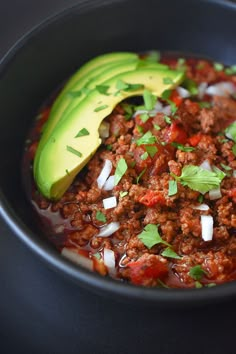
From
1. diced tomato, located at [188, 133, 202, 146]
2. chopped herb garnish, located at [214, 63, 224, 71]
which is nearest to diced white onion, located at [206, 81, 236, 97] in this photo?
chopped herb garnish, located at [214, 63, 224, 71]

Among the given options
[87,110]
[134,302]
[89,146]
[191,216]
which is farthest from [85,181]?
[134,302]

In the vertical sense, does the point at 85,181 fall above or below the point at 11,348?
above

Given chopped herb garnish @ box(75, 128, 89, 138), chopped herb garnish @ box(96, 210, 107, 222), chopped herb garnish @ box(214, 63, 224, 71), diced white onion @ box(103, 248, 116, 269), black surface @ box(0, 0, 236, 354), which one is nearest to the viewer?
black surface @ box(0, 0, 236, 354)

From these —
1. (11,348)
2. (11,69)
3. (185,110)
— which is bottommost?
(11,348)

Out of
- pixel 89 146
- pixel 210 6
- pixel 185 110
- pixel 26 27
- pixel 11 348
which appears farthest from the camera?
pixel 26 27

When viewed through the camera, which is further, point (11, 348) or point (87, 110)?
point (87, 110)

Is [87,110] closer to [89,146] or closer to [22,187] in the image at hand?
[89,146]

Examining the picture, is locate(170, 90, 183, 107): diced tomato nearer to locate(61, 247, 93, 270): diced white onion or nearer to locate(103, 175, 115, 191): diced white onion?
locate(103, 175, 115, 191): diced white onion
